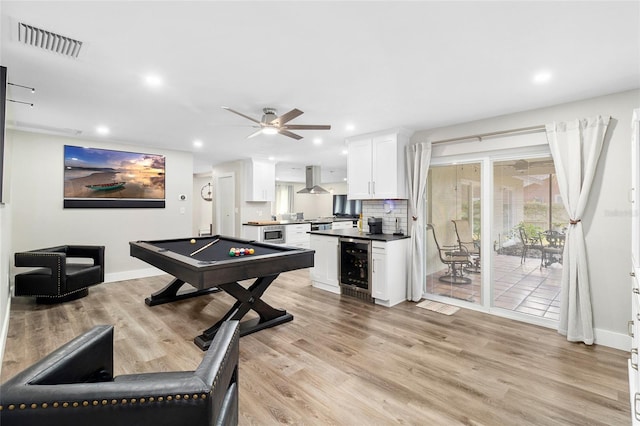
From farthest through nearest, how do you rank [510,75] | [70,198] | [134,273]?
[134,273], [70,198], [510,75]

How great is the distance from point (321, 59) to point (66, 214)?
508 centimetres

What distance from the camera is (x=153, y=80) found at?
2.74m

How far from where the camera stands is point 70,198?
4.99 m

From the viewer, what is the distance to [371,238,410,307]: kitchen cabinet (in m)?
4.05

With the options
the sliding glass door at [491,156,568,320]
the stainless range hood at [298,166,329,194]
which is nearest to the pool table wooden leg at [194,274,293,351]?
the sliding glass door at [491,156,568,320]

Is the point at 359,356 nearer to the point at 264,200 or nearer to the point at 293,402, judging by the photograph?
the point at 293,402

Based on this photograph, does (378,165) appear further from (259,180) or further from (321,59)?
(259,180)

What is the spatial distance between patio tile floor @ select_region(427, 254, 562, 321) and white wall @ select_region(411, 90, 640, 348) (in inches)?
17.1

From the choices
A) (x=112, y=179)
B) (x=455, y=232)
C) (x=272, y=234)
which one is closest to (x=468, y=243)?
(x=455, y=232)

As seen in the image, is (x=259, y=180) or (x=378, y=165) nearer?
(x=378, y=165)

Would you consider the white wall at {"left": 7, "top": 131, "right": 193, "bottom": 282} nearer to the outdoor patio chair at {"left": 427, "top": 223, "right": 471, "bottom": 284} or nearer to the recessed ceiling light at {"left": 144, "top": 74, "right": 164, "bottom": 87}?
the recessed ceiling light at {"left": 144, "top": 74, "right": 164, "bottom": 87}

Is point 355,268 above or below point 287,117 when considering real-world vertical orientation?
below

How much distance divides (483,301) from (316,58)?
3.52 metres

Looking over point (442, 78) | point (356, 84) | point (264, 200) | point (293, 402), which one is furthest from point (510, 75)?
point (264, 200)
